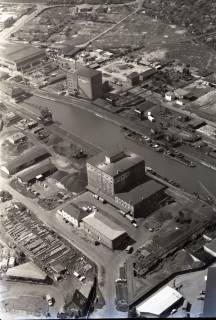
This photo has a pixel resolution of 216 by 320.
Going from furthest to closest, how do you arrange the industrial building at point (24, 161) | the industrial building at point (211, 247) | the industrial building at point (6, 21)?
1. the industrial building at point (6, 21)
2. the industrial building at point (24, 161)
3. the industrial building at point (211, 247)

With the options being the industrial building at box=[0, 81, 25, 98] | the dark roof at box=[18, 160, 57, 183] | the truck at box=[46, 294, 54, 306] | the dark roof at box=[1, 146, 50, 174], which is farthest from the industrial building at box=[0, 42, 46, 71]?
the truck at box=[46, 294, 54, 306]

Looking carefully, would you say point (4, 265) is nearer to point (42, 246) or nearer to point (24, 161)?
point (42, 246)

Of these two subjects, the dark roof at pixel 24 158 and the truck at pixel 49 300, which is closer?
the truck at pixel 49 300

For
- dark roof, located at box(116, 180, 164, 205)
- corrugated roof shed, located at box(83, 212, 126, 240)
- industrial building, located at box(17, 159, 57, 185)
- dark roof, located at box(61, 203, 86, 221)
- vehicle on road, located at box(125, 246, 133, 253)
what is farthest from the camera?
industrial building, located at box(17, 159, 57, 185)

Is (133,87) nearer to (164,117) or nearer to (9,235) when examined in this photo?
(164,117)

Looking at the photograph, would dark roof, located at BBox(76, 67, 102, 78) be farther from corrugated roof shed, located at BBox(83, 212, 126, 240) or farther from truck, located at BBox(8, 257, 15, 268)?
truck, located at BBox(8, 257, 15, 268)

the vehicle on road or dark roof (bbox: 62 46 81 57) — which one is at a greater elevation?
dark roof (bbox: 62 46 81 57)

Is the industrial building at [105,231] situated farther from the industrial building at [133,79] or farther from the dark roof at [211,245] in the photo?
the industrial building at [133,79]

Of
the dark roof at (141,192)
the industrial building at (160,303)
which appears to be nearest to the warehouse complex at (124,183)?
the dark roof at (141,192)
